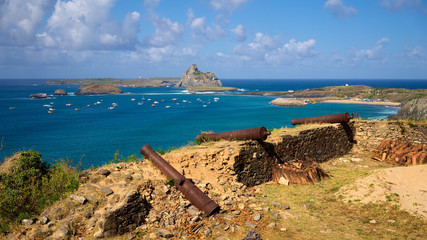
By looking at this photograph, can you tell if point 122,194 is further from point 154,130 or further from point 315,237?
point 154,130

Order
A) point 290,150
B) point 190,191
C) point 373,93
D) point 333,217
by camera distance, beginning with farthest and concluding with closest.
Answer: point 373,93, point 290,150, point 333,217, point 190,191

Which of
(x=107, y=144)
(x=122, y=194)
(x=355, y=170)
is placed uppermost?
(x=122, y=194)

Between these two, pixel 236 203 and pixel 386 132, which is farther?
pixel 386 132

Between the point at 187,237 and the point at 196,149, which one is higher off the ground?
the point at 196,149

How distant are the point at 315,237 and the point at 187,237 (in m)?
3.33

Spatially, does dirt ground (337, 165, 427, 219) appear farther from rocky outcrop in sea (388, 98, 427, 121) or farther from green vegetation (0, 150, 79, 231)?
rocky outcrop in sea (388, 98, 427, 121)

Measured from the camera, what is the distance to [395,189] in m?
8.48

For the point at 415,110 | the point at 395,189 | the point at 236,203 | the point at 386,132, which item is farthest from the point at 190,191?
the point at 415,110

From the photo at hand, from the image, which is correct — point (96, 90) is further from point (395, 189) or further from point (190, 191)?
point (395, 189)

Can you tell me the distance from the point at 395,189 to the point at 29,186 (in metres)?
11.4

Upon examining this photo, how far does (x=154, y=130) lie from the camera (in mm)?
54062

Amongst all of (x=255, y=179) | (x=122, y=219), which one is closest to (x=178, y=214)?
(x=122, y=219)

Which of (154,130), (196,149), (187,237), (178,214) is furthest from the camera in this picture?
(154,130)

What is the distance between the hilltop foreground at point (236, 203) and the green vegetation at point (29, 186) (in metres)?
0.35
